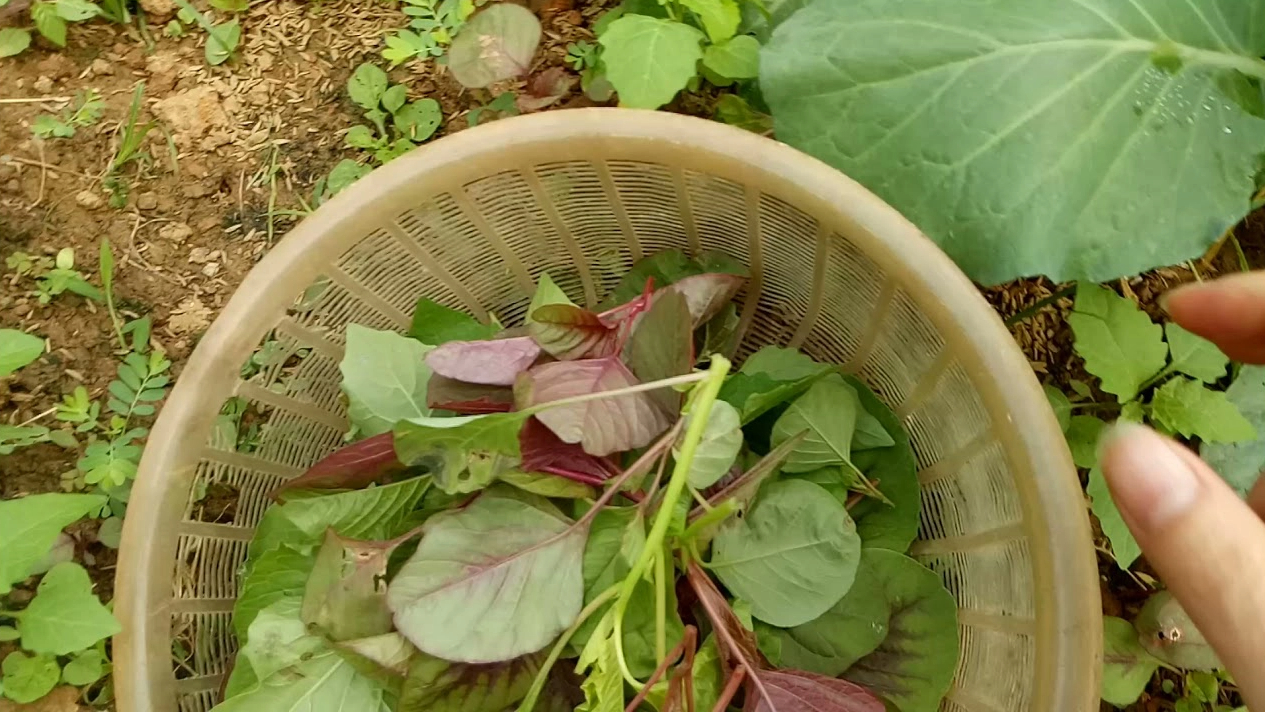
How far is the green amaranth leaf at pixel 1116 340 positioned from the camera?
0.81m

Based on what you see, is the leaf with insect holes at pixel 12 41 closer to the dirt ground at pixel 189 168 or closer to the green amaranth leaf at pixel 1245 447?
the dirt ground at pixel 189 168

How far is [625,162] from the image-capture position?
727 mm

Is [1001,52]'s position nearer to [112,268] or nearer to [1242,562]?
[1242,562]

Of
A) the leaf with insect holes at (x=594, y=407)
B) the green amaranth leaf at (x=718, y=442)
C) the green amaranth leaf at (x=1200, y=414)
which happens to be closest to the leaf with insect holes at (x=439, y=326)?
the leaf with insect holes at (x=594, y=407)

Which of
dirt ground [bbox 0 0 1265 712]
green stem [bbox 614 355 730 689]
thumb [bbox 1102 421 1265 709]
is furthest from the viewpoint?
dirt ground [bbox 0 0 1265 712]

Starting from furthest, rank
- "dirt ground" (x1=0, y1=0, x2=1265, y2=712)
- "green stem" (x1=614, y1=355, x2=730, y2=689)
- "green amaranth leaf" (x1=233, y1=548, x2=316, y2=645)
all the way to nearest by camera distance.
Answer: "dirt ground" (x1=0, y1=0, x2=1265, y2=712)
"green amaranth leaf" (x1=233, y1=548, x2=316, y2=645)
"green stem" (x1=614, y1=355, x2=730, y2=689)

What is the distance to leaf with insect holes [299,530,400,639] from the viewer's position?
2.22ft

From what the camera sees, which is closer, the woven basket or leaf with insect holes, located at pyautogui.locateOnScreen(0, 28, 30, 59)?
the woven basket

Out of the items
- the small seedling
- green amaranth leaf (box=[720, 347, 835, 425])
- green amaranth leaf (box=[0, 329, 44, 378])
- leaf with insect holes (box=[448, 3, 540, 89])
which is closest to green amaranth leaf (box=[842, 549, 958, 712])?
green amaranth leaf (box=[720, 347, 835, 425])

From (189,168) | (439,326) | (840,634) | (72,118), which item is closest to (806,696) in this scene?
(840,634)

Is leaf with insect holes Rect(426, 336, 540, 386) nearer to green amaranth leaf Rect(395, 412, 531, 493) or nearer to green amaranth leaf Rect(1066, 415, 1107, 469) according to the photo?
green amaranth leaf Rect(395, 412, 531, 493)

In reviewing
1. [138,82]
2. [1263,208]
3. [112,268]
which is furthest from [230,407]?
[1263,208]

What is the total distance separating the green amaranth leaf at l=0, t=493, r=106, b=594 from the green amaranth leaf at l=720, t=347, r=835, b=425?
48 cm

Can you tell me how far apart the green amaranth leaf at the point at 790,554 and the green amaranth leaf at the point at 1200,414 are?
298mm
